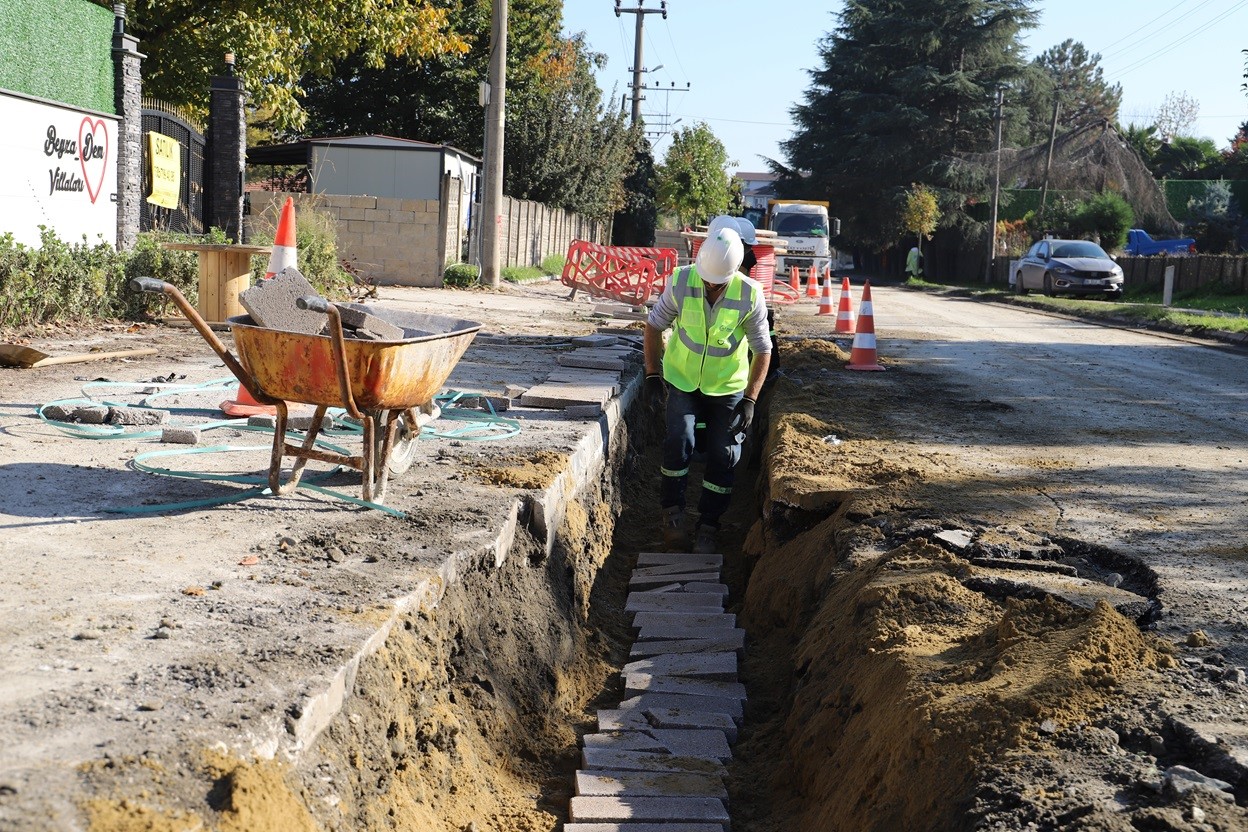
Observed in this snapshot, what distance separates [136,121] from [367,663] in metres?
12.1

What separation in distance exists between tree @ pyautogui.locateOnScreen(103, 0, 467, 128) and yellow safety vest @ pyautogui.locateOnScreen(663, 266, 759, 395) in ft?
41.2

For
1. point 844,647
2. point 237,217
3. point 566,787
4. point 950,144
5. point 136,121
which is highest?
point 950,144

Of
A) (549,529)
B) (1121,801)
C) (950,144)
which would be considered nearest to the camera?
(1121,801)

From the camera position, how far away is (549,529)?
19.0 feet

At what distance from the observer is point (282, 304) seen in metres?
5.42

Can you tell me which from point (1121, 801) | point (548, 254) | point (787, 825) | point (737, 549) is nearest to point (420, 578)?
point (787, 825)

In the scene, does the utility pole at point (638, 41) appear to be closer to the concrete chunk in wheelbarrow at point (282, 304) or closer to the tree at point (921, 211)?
the tree at point (921, 211)

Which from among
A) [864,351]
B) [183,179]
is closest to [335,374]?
[864,351]

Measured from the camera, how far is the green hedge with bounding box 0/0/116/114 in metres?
11.5

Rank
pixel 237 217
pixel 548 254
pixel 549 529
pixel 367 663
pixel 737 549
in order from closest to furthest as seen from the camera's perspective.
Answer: pixel 367 663 → pixel 549 529 → pixel 737 549 → pixel 237 217 → pixel 548 254

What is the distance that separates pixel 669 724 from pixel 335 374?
1947 mm

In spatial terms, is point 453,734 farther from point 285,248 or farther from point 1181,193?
point 1181,193

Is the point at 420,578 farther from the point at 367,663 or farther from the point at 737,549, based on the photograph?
the point at 737,549

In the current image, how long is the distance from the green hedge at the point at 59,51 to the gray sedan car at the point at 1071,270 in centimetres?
2162
